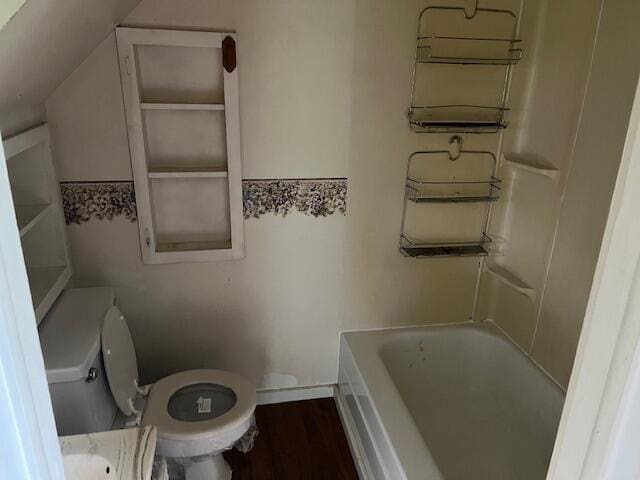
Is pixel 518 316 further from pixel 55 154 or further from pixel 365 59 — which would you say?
pixel 55 154

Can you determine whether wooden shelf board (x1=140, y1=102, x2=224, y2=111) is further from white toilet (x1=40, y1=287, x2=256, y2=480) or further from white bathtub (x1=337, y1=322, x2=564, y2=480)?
white bathtub (x1=337, y1=322, x2=564, y2=480)

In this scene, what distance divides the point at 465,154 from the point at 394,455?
52.3 inches

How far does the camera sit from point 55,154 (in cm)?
187

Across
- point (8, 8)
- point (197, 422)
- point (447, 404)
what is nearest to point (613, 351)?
point (8, 8)

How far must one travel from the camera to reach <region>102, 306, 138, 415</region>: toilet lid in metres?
1.65

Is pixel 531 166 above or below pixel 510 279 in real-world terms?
above

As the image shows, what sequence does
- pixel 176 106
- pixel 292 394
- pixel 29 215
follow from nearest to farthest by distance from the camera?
pixel 29 215 → pixel 176 106 → pixel 292 394

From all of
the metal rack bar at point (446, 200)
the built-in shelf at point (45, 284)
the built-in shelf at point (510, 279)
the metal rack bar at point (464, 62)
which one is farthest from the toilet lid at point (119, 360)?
the built-in shelf at point (510, 279)

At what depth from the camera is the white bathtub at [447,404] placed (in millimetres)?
1812

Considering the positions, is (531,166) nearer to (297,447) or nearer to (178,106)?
(178,106)

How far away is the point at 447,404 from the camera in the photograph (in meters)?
2.28

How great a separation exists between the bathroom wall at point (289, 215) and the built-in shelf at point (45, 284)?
143 millimetres

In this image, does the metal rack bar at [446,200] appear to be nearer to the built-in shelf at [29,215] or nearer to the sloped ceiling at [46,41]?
the sloped ceiling at [46,41]

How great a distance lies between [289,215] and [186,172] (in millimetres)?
479
